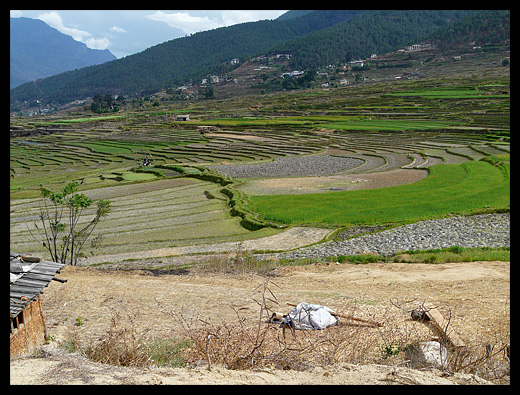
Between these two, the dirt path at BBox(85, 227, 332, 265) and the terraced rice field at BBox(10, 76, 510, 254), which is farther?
the terraced rice field at BBox(10, 76, 510, 254)

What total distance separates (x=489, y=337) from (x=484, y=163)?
112ft

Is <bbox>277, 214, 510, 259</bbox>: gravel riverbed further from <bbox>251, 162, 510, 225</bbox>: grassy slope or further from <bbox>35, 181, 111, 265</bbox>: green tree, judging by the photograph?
<bbox>35, 181, 111, 265</bbox>: green tree

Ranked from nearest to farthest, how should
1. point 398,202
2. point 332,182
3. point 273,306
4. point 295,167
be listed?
1. point 273,306
2. point 398,202
3. point 332,182
4. point 295,167

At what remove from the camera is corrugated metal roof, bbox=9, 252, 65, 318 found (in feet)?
27.9

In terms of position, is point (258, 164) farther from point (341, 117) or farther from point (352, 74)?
point (352, 74)

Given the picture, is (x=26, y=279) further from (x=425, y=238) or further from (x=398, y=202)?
(x=398, y=202)

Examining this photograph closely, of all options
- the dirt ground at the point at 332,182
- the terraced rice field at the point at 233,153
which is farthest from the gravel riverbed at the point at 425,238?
the dirt ground at the point at 332,182

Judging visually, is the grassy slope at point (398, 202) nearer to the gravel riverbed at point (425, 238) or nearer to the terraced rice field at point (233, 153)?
the gravel riverbed at point (425, 238)

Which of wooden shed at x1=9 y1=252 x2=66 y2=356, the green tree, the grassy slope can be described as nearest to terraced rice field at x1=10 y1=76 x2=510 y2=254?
the green tree

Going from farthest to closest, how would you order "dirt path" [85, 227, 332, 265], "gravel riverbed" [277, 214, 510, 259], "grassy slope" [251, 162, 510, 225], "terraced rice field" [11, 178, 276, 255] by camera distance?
"grassy slope" [251, 162, 510, 225] < "terraced rice field" [11, 178, 276, 255] < "dirt path" [85, 227, 332, 265] < "gravel riverbed" [277, 214, 510, 259]

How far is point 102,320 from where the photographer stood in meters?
10.9

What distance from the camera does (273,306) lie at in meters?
11.5

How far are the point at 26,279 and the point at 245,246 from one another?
1337 centimetres

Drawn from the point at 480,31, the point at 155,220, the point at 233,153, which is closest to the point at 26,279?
the point at 155,220
